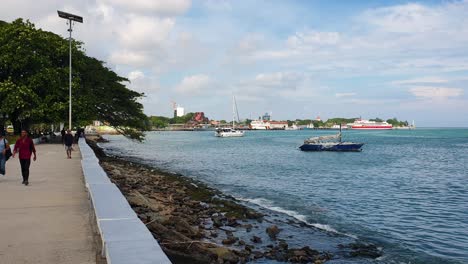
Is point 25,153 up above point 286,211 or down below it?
above

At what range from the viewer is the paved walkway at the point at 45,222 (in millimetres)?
6305

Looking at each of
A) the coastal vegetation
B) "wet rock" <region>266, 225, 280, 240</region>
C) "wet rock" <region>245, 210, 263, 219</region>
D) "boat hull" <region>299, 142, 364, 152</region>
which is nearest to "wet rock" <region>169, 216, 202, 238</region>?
"wet rock" <region>266, 225, 280, 240</region>

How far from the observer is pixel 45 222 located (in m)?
8.35

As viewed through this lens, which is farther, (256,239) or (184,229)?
(256,239)

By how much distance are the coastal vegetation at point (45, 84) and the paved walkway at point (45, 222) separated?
85.8 feet

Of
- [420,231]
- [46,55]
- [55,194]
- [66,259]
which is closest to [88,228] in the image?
[66,259]

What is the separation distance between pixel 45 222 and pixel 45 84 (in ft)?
117

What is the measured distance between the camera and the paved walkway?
630 cm

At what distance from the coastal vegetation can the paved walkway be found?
2616cm

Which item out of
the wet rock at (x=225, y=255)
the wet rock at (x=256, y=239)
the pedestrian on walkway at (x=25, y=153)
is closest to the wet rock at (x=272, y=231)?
the wet rock at (x=256, y=239)

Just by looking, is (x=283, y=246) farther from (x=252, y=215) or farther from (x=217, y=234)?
(x=252, y=215)

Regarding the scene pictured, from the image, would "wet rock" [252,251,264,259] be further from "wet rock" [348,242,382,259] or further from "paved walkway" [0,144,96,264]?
"paved walkway" [0,144,96,264]

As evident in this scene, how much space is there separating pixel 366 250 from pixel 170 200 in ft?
27.7

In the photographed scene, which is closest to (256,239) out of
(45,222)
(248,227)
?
(248,227)
